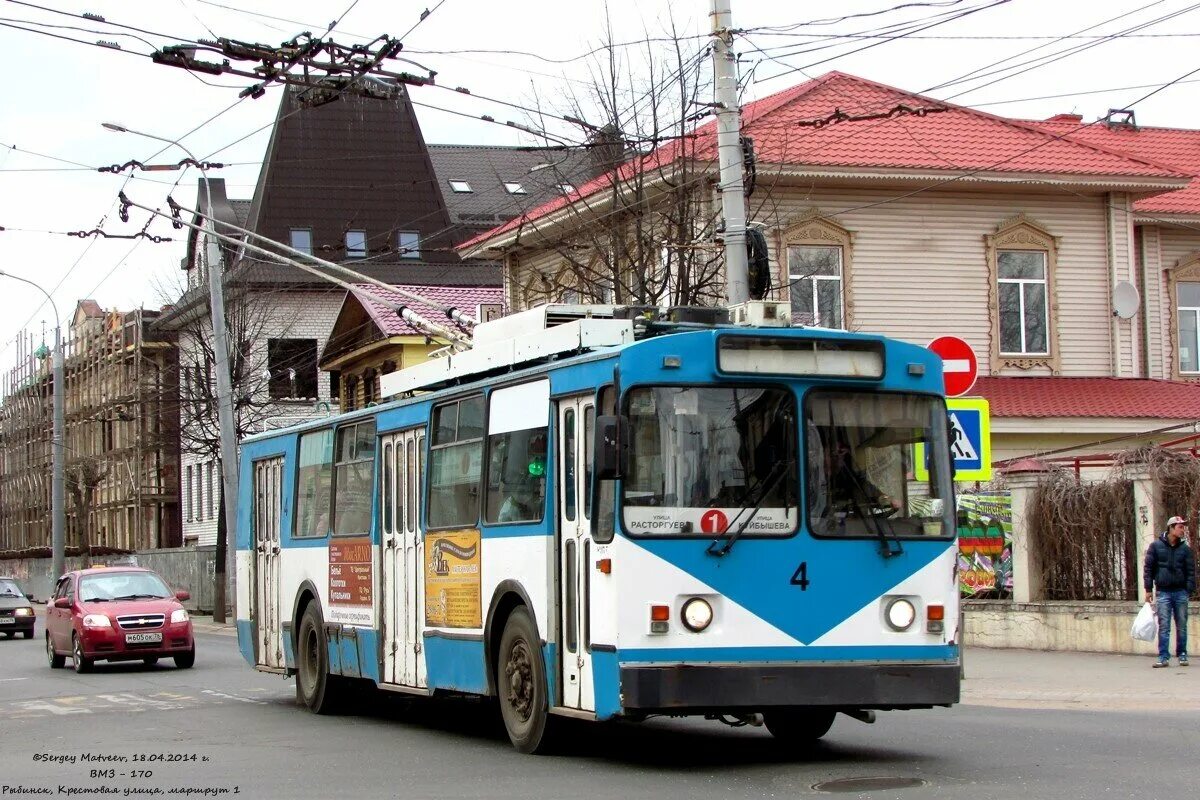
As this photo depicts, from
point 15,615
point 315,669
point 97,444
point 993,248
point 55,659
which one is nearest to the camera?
point 315,669

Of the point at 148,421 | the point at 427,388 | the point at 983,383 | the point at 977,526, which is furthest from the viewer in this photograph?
the point at 148,421

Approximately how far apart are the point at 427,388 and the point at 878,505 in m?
5.05

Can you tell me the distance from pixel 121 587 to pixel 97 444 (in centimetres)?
5785

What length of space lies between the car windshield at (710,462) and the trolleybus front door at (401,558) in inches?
160

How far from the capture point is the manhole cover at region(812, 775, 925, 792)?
10.6 metres

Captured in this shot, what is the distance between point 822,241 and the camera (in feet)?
108

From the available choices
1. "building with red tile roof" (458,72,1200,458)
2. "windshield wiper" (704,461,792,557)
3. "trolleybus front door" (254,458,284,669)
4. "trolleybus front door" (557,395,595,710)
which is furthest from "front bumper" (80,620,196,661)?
"windshield wiper" (704,461,792,557)

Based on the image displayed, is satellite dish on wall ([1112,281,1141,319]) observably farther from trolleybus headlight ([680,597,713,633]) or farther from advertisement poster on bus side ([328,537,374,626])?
trolleybus headlight ([680,597,713,633])

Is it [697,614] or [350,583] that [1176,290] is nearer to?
[350,583]

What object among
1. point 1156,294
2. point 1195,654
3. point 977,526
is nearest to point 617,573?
point 1195,654

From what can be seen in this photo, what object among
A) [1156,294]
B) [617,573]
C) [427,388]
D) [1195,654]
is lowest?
[1195,654]

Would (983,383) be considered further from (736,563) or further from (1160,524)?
(736,563)

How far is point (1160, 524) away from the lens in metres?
21.7

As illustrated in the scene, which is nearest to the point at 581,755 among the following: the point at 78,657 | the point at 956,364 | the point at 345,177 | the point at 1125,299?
the point at 956,364
